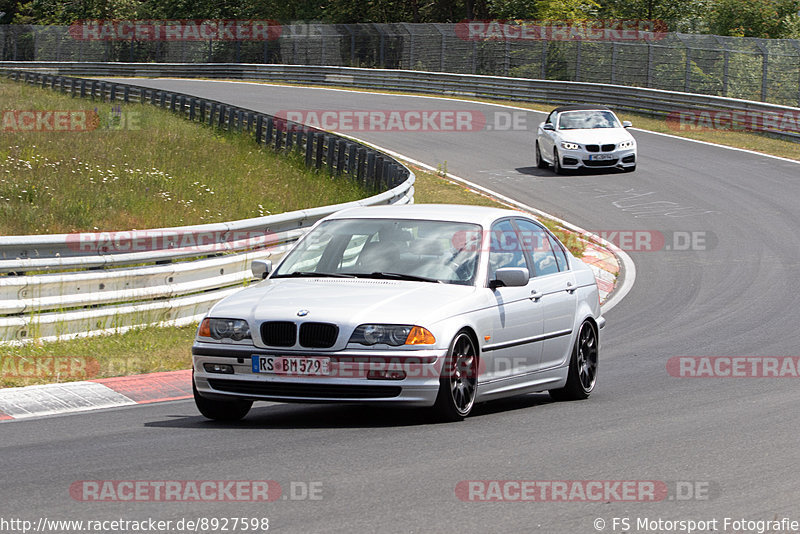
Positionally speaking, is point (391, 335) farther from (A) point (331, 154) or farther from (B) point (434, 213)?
(A) point (331, 154)

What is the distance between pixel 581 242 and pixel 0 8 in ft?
263

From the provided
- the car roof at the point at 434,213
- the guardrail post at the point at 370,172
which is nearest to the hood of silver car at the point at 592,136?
the guardrail post at the point at 370,172

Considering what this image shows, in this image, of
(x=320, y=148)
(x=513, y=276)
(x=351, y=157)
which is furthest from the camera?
(x=320, y=148)

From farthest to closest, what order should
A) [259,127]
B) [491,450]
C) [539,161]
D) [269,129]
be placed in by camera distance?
1. [539,161]
2. [259,127]
3. [269,129]
4. [491,450]

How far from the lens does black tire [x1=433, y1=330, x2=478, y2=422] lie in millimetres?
8086

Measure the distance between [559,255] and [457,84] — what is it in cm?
3694

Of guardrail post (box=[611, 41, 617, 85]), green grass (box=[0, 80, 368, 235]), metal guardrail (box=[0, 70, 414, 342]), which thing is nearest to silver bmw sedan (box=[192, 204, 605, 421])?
metal guardrail (box=[0, 70, 414, 342])

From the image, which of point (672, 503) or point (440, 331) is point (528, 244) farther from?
point (672, 503)

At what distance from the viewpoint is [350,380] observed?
26.1ft

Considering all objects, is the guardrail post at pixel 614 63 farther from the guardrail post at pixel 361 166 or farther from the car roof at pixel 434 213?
the car roof at pixel 434 213

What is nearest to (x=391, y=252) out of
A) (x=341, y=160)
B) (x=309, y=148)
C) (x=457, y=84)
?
(x=341, y=160)

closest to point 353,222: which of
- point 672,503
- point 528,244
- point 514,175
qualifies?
point 528,244

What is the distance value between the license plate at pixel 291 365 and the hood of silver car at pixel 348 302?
253 mm

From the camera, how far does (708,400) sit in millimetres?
→ 9781
